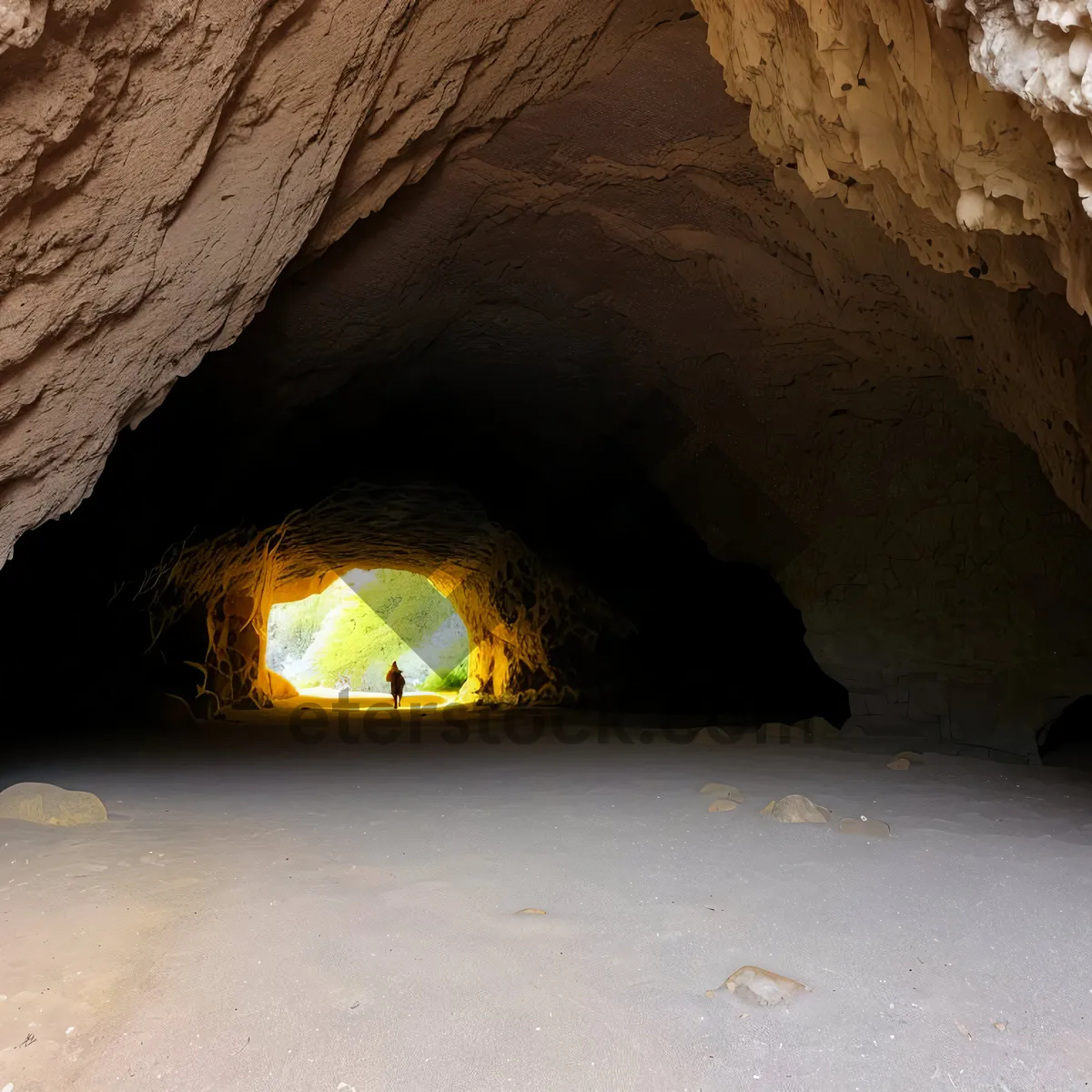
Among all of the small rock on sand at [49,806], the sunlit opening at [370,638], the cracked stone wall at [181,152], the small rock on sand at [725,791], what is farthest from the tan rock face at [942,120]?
the sunlit opening at [370,638]

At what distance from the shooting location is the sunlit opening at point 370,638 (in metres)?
27.2

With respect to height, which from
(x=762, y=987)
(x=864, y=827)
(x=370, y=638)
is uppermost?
(x=762, y=987)

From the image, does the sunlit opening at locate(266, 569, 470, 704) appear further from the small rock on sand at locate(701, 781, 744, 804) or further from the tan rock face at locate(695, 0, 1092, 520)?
the tan rock face at locate(695, 0, 1092, 520)

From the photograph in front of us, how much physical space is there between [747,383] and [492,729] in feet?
13.4

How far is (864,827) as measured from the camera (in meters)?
3.45

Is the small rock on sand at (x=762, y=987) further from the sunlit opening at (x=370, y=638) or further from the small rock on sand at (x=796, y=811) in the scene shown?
the sunlit opening at (x=370, y=638)

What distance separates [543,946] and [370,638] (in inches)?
1079

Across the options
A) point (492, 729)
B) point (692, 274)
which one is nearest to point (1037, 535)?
point (692, 274)

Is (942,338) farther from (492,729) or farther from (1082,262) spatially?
(492,729)

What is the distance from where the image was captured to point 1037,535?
256 inches

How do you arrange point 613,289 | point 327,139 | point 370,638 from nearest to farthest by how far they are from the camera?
1. point 327,139
2. point 613,289
3. point 370,638

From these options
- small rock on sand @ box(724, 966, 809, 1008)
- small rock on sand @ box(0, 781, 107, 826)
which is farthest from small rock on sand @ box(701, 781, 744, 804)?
small rock on sand @ box(0, 781, 107, 826)

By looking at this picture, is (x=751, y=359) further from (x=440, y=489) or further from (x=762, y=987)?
(x=762, y=987)

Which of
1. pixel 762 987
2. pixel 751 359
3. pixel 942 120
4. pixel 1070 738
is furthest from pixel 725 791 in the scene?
pixel 1070 738
